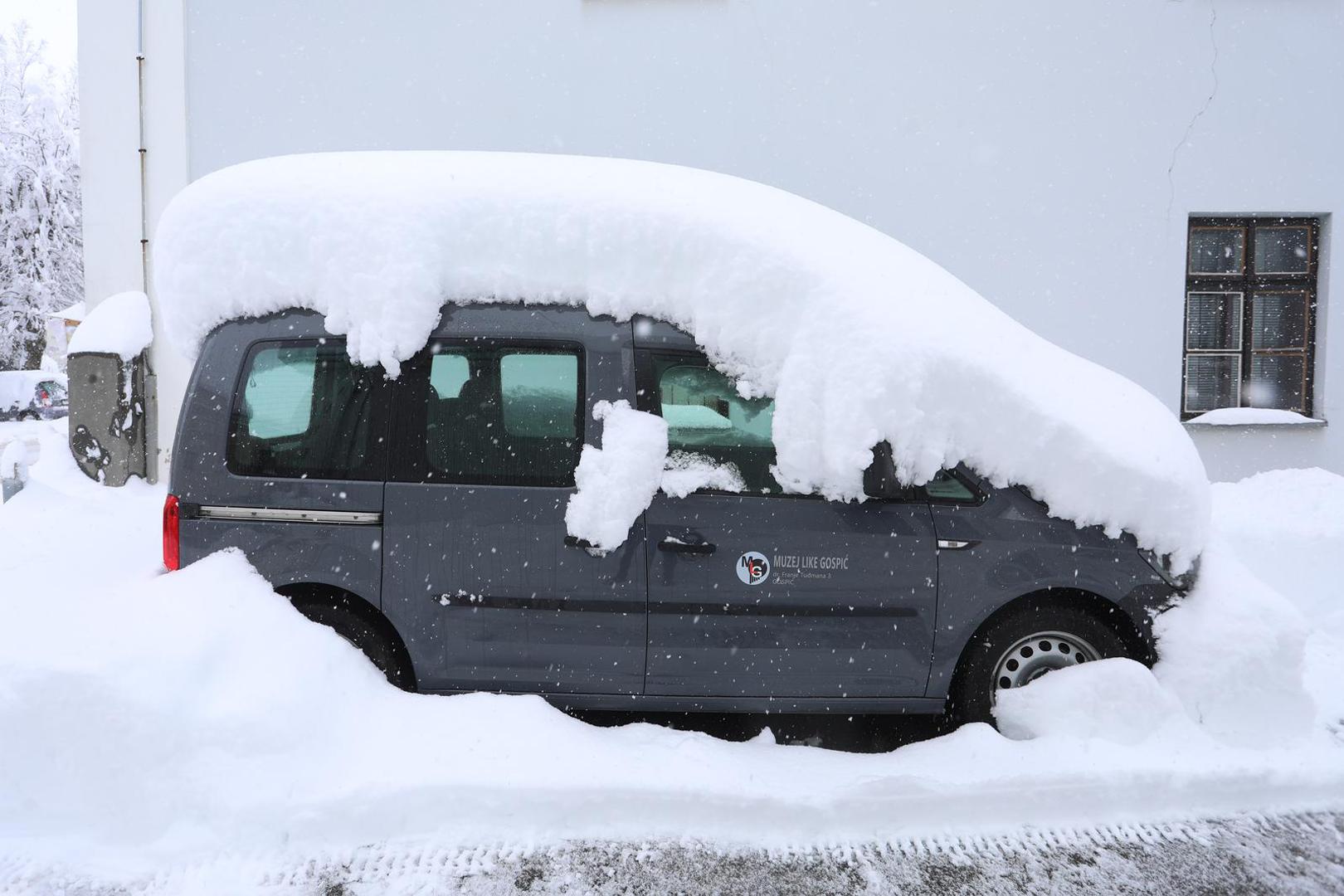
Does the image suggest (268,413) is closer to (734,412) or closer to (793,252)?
(734,412)

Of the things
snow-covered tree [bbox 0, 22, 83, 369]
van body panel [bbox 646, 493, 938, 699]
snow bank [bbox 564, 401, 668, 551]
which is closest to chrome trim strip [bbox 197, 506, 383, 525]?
snow bank [bbox 564, 401, 668, 551]

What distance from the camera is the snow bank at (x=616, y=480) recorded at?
9.93 ft

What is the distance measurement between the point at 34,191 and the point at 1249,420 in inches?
1448

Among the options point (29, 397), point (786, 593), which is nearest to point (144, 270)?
point (786, 593)

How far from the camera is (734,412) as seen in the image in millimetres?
3150

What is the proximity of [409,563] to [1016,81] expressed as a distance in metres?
7.19

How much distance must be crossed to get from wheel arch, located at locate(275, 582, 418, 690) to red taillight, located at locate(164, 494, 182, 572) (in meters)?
0.41

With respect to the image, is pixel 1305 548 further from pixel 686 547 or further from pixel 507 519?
pixel 507 519

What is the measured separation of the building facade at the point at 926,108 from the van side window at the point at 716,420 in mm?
4935

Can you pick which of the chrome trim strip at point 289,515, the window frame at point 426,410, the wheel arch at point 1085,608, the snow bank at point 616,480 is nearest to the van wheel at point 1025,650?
the wheel arch at point 1085,608

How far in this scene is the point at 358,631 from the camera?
312 centimetres

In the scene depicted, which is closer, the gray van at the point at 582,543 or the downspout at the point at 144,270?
the gray van at the point at 582,543

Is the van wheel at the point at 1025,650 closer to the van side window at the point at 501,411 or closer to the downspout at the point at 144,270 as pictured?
the van side window at the point at 501,411

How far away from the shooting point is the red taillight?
3.11 metres
